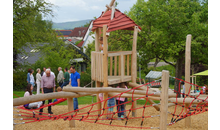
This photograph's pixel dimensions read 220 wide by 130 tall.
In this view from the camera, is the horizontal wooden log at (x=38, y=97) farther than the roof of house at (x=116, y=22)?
No

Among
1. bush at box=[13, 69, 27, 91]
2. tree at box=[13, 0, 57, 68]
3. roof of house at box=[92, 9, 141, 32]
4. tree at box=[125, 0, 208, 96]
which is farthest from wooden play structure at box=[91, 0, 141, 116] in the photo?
bush at box=[13, 69, 27, 91]

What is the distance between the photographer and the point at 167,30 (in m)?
12.3

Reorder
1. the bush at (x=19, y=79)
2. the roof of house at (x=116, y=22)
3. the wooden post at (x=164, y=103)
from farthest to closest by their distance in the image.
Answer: the bush at (x=19, y=79) → the roof of house at (x=116, y=22) → the wooden post at (x=164, y=103)

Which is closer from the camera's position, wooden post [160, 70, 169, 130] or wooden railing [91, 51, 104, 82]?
wooden post [160, 70, 169, 130]

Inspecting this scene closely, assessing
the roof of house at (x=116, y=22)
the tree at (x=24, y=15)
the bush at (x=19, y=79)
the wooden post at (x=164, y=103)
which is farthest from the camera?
the bush at (x=19, y=79)

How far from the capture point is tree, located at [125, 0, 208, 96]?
39.3 feet

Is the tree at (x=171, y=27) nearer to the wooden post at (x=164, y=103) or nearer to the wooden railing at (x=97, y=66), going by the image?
the wooden railing at (x=97, y=66)

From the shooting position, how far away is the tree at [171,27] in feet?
39.3

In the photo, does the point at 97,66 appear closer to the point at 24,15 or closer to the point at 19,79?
the point at 24,15

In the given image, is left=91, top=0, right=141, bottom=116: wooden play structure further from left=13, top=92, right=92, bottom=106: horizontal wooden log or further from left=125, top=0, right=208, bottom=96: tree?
left=125, top=0, right=208, bottom=96: tree

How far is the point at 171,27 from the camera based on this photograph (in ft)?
39.8

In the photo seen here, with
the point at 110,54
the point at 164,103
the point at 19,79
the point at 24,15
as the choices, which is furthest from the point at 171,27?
the point at 19,79

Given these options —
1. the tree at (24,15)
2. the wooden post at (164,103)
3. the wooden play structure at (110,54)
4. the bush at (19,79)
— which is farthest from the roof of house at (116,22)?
the bush at (19,79)
